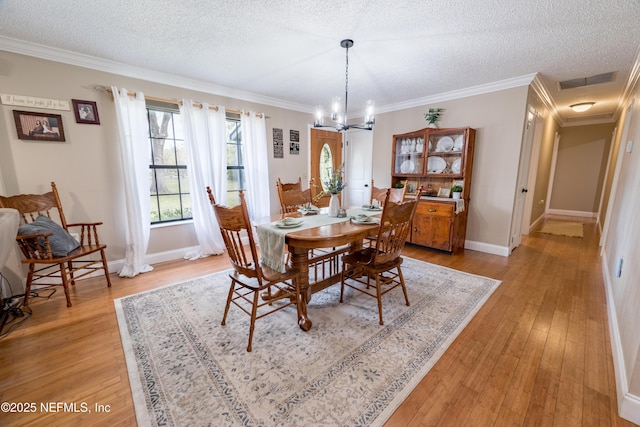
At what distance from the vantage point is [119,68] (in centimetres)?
294

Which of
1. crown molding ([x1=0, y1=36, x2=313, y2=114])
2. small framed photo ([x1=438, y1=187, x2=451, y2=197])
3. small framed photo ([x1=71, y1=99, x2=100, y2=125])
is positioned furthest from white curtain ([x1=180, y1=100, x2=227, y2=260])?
small framed photo ([x1=438, y1=187, x2=451, y2=197])

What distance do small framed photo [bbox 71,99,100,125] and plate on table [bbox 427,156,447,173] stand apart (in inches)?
175

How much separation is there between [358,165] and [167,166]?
348 cm

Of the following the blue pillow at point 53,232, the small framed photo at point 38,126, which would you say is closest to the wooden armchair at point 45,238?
the blue pillow at point 53,232

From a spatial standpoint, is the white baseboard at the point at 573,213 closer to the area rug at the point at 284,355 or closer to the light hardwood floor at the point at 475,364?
the light hardwood floor at the point at 475,364

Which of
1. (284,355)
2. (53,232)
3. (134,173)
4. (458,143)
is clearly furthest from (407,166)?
(53,232)

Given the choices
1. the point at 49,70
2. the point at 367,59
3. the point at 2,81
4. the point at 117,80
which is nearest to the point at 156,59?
the point at 117,80

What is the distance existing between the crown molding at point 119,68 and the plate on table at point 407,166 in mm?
2436

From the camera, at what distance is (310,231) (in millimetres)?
2012

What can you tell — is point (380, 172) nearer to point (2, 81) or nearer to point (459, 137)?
point (459, 137)

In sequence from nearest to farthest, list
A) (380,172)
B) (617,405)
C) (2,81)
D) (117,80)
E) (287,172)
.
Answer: (617,405), (2,81), (117,80), (287,172), (380,172)

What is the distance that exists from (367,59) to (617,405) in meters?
3.22

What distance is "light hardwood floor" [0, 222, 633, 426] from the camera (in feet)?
4.42

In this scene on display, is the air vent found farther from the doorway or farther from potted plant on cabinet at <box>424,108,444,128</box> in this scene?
the doorway
